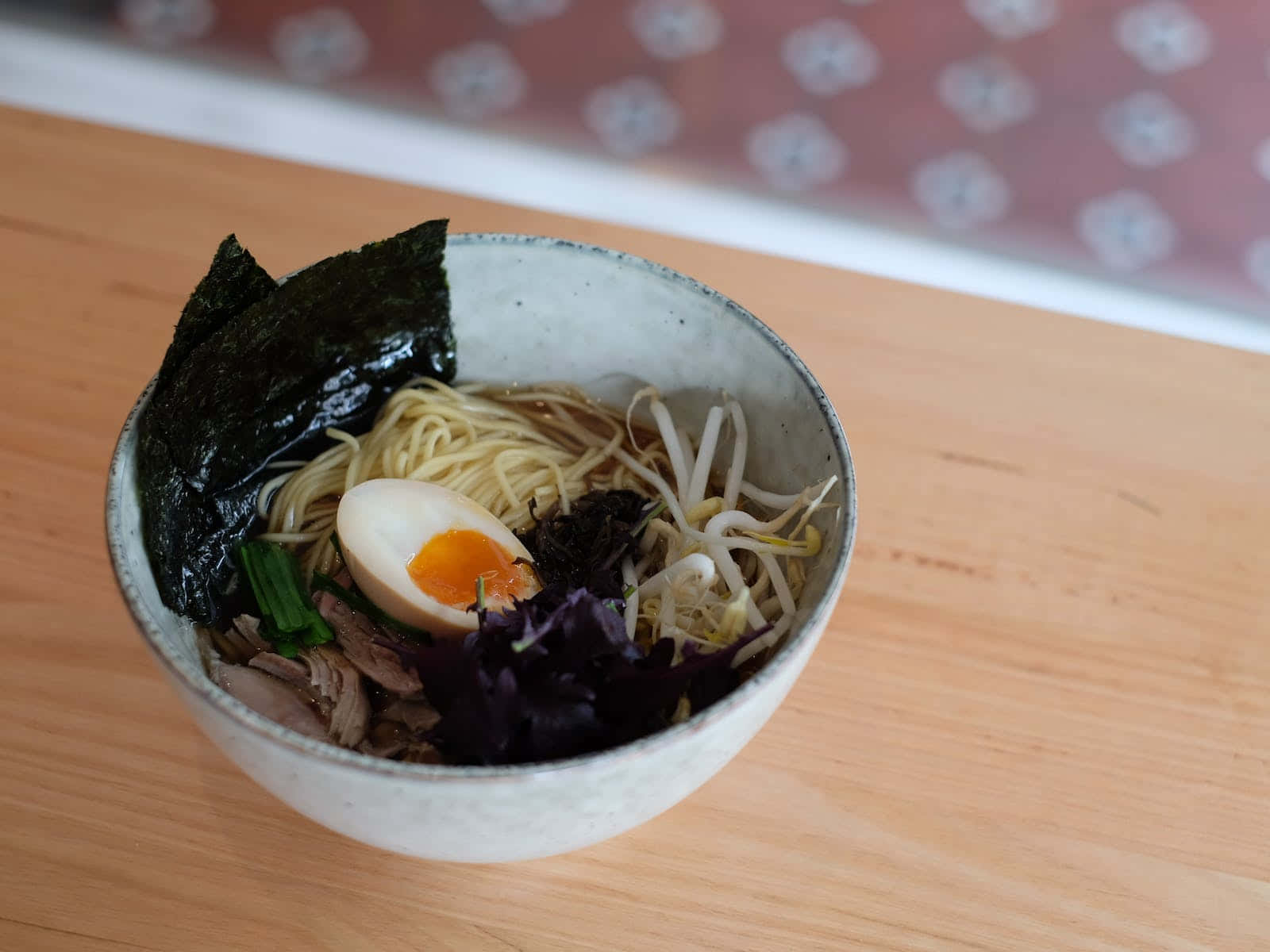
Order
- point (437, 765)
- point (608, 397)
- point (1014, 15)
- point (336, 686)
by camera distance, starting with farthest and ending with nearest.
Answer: point (1014, 15) < point (608, 397) < point (336, 686) < point (437, 765)

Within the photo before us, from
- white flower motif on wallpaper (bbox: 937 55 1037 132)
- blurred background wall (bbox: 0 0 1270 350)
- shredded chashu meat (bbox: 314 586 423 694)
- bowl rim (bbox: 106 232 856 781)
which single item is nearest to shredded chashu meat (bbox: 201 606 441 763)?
shredded chashu meat (bbox: 314 586 423 694)

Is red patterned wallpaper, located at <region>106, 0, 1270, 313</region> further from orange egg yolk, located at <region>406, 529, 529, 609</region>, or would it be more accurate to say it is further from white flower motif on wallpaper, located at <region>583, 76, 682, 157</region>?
orange egg yolk, located at <region>406, 529, 529, 609</region>

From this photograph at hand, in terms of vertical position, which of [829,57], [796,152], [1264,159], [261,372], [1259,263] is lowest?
[1259,263]

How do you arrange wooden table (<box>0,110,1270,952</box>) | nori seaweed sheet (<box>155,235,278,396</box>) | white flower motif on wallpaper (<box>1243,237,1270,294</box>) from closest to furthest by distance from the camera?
wooden table (<box>0,110,1270,952</box>), nori seaweed sheet (<box>155,235,278,396</box>), white flower motif on wallpaper (<box>1243,237,1270,294</box>)

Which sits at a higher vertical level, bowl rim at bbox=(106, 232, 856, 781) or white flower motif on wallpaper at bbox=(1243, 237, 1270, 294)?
bowl rim at bbox=(106, 232, 856, 781)

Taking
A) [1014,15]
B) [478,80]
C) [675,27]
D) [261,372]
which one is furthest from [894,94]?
[261,372]

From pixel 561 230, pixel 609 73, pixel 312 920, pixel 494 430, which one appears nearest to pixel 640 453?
pixel 494 430

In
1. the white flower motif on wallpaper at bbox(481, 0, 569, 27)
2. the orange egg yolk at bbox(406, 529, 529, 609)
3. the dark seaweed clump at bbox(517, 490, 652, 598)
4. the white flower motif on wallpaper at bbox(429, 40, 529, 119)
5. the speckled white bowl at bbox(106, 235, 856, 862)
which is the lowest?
the white flower motif on wallpaper at bbox(429, 40, 529, 119)

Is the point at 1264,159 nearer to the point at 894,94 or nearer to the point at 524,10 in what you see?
the point at 894,94
